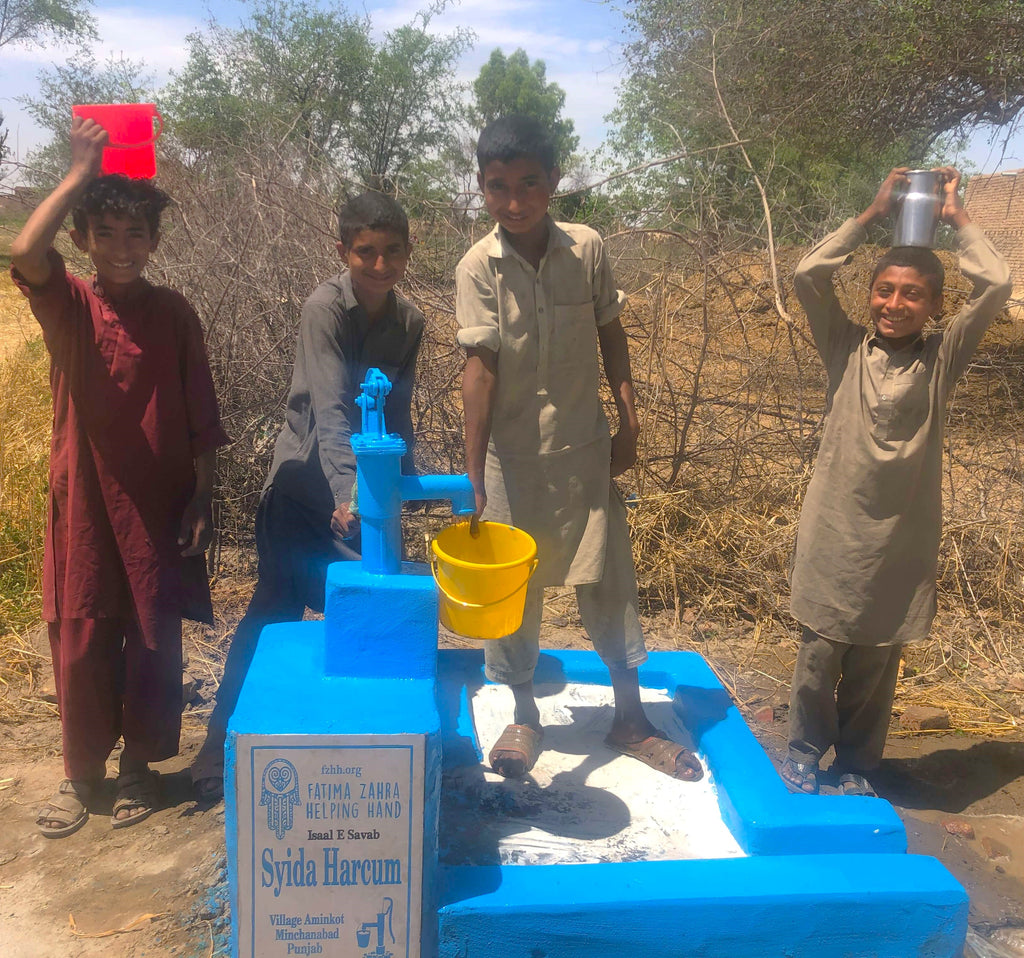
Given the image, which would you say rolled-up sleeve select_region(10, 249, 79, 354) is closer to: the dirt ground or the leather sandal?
the leather sandal

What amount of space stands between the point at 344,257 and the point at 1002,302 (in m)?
1.73

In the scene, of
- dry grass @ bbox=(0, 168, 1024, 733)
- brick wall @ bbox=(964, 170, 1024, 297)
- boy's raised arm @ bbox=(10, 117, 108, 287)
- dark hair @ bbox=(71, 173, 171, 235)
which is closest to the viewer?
boy's raised arm @ bbox=(10, 117, 108, 287)

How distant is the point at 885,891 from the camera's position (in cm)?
187

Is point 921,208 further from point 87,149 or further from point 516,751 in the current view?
point 87,149

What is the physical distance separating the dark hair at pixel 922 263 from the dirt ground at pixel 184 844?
1.56 meters

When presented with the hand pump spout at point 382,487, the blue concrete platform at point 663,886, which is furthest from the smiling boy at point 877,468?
the hand pump spout at point 382,487

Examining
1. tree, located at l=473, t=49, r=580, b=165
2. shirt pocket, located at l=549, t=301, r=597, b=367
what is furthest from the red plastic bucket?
tree, located at l=473, t=49, r=580, b=165

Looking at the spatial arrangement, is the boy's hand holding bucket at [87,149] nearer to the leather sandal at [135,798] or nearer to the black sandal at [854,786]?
the leather sandal at [135,798]

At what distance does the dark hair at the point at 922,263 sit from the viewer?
7.43ft

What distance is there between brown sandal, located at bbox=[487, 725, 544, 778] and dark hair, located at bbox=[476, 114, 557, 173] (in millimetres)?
1504

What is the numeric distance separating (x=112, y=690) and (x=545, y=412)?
146 cm

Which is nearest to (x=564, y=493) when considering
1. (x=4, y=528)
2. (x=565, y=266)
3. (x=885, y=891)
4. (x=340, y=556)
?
(x=565, y=266)

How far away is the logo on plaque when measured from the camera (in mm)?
1631

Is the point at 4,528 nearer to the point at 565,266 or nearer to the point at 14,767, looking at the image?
the point at 14,767
